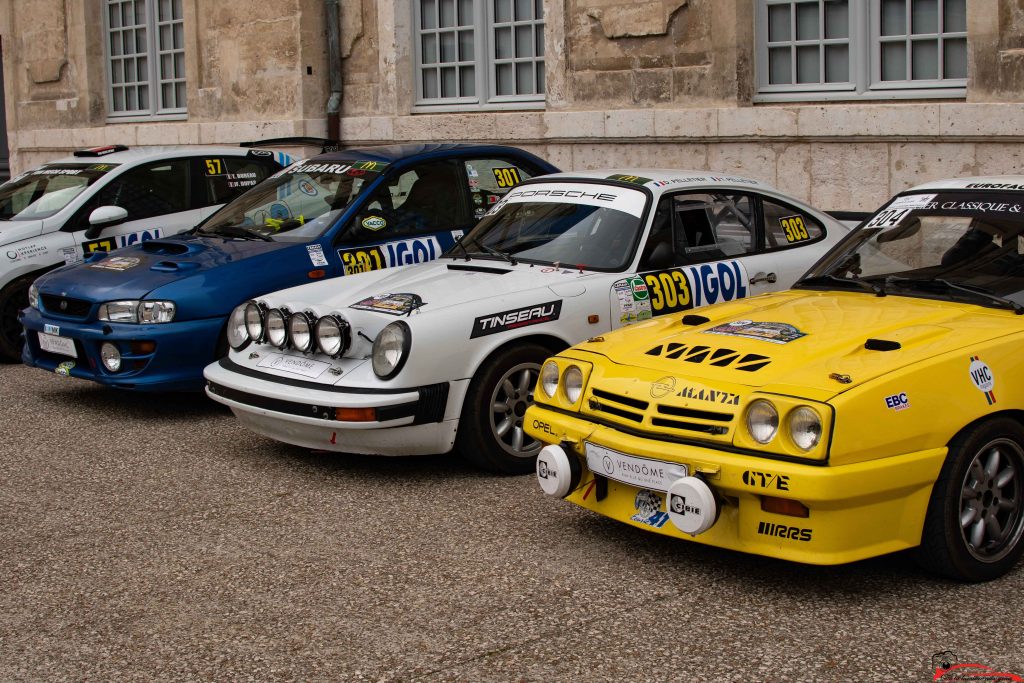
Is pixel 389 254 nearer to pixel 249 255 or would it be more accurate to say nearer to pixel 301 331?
pixel 249 255

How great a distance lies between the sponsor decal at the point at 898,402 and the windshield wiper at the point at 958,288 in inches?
38.1

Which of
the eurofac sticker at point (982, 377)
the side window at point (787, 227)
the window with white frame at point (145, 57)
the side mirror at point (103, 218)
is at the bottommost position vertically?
the eurofac sticker at point (982, 377)

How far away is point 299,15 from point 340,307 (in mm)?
9719

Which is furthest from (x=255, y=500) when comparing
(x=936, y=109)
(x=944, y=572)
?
(x=936, y=109)

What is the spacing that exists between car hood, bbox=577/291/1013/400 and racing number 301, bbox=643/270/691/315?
3.42ft

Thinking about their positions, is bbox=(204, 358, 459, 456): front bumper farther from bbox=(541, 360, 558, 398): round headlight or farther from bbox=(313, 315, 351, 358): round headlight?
bbox=(541, 360, 558, 398): round headlight

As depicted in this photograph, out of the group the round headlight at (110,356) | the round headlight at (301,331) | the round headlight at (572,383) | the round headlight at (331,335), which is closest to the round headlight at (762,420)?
the round headlight at (572,383)

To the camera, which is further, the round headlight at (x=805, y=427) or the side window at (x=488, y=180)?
the side window at (x=488, y=180)

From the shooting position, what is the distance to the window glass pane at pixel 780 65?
466 inches

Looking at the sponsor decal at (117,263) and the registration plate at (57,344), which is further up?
the sponsor decal at (117,263)

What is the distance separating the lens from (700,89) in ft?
39.6

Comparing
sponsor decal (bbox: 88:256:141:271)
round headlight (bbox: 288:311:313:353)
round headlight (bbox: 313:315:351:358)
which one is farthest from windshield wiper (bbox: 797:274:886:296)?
sponsor decal (bbox: 88:256:141:271)

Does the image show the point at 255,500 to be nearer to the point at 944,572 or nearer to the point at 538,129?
the point at 944,572

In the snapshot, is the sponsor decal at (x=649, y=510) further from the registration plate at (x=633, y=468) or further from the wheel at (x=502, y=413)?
the wheel at (x=502, y=413)
